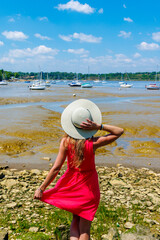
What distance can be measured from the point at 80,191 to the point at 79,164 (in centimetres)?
46

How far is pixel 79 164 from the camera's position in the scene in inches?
141

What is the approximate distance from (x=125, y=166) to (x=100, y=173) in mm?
2043

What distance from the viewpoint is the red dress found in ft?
12.0

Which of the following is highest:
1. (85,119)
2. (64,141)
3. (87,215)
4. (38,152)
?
(85,119)

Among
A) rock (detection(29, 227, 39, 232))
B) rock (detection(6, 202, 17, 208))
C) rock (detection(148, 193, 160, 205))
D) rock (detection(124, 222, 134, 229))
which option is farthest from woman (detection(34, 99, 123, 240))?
rock (detection(148, 193, 160, 205))

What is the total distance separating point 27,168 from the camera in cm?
1067

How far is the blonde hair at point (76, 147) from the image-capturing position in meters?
3.48

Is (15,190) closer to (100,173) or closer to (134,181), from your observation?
(100,173)

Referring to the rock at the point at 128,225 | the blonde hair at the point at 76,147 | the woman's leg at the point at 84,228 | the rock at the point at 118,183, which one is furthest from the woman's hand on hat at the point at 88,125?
the rock at the point at 118,183

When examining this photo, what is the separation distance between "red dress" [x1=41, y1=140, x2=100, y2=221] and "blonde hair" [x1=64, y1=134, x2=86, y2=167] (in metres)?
0.05

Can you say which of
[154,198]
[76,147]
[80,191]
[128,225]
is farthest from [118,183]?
[76,147]

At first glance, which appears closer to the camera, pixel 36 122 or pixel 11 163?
pixel 11 163

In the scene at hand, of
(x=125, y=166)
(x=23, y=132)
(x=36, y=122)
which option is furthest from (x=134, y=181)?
(x=36, y=122)

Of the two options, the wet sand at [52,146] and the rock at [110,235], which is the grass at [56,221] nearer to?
the rock at [110,235]
